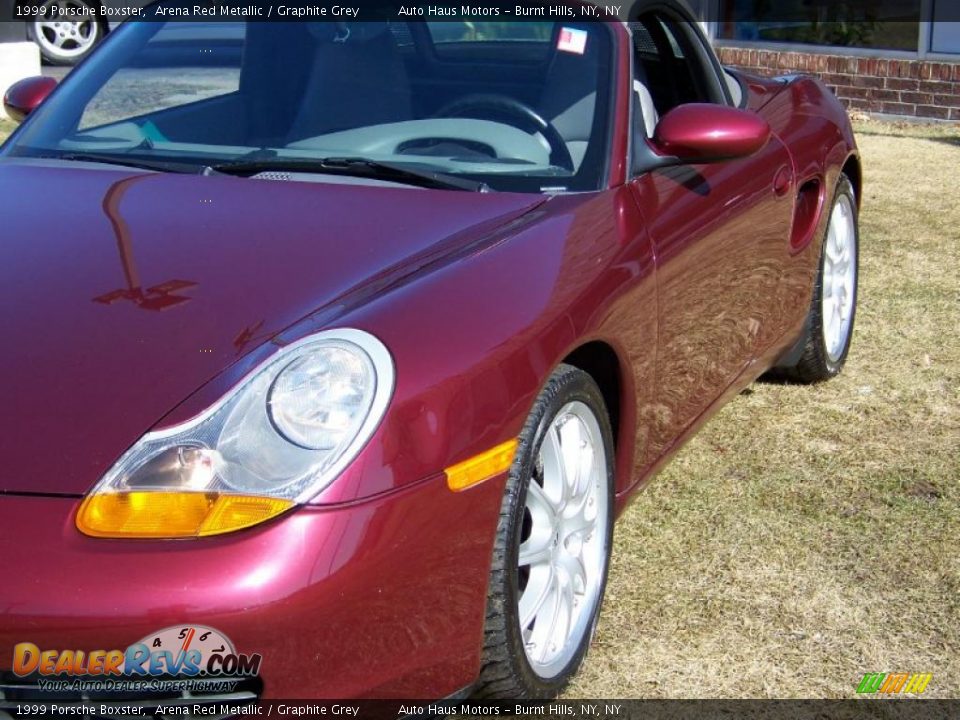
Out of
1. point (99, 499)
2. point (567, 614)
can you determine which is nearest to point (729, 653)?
point (567, 614)

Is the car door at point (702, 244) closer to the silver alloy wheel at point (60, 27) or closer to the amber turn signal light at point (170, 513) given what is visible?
the amber turn signal light at point (170, 513)

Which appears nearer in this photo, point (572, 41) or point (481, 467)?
point (481, 467)

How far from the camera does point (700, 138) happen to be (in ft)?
11.2

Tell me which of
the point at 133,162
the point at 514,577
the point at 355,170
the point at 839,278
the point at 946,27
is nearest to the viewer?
the point at 514,577

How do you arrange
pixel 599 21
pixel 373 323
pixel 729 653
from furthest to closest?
1. pixel 599 21
2. pixel 729 653
3. pixel 373 323

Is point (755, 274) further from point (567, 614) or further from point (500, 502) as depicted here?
point (500, 502)

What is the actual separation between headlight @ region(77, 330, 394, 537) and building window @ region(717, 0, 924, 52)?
34.2ft

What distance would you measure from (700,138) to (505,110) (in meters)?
0.49

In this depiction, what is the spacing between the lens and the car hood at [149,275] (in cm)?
234

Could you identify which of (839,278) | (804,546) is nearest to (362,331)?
(804,546)

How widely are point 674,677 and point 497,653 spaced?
0.63 metres

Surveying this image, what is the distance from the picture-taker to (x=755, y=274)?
398 centimetres

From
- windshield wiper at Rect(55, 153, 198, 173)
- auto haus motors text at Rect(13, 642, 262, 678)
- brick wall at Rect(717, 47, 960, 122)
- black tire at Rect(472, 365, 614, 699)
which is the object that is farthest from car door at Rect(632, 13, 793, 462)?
brick wall at Rect(717, 47, 960, 122)

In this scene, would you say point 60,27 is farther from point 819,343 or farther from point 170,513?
point 170,513
